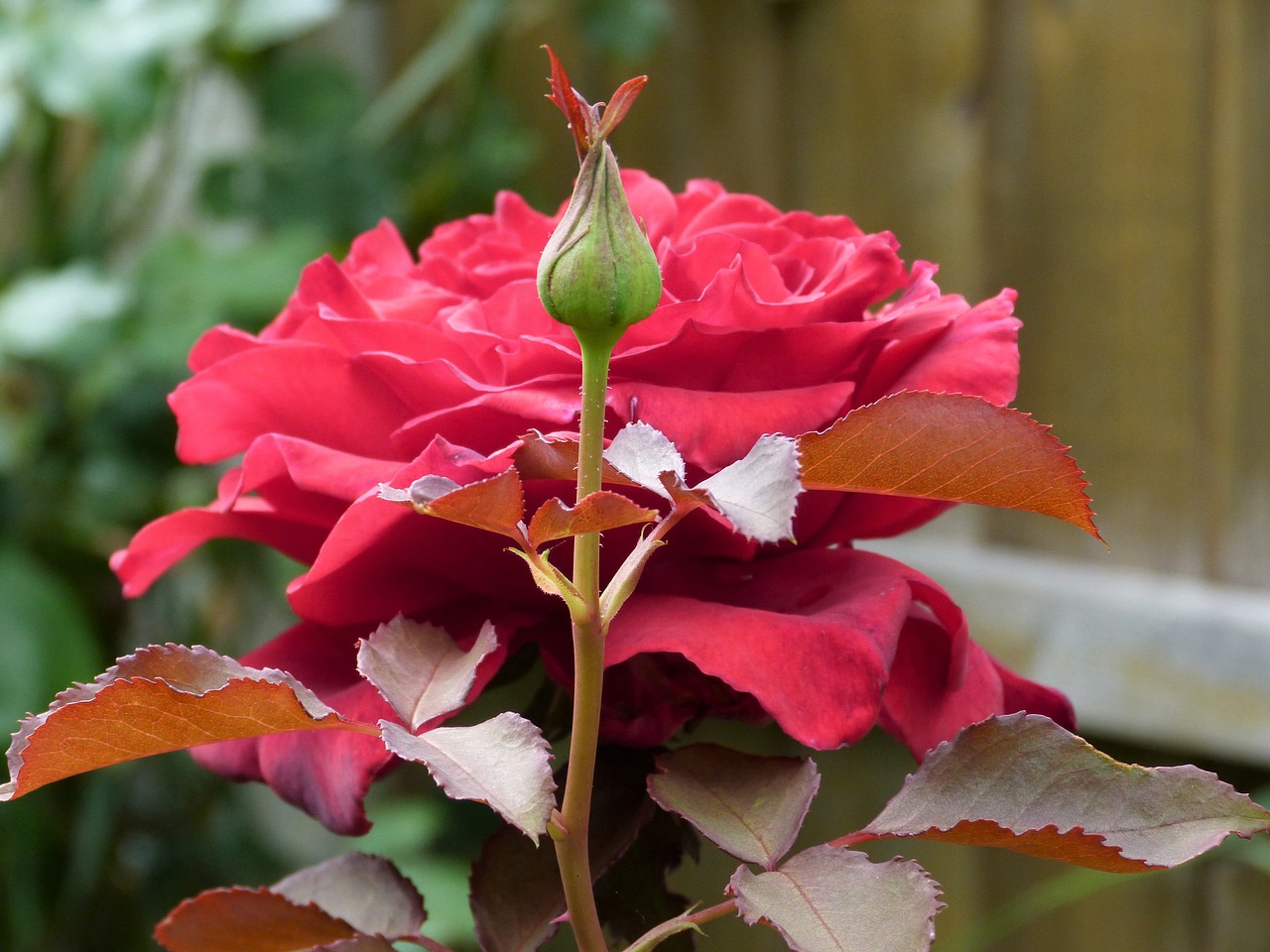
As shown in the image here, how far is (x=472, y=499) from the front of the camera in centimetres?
16

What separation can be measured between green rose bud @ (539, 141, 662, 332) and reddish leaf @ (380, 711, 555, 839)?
0.20 feet

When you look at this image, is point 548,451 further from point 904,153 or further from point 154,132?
point 154,132

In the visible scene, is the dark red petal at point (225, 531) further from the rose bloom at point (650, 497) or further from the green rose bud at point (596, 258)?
the green rose bud at point (596, 258)

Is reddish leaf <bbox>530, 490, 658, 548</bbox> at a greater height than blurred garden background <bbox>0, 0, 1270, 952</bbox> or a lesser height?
greater

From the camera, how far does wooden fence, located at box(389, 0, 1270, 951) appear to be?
31.1 inches

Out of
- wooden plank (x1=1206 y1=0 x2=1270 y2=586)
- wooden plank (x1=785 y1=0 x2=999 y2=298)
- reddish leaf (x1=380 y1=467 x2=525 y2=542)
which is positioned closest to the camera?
reddish leaf (x1=380 y1=467 x2=525 y2=542)

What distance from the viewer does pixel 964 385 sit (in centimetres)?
22

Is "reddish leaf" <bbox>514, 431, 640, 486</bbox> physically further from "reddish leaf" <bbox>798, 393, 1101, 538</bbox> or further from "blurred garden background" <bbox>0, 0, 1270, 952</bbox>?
"blurred garden background" <bbox>0, 0, 1270, 952</bbox>

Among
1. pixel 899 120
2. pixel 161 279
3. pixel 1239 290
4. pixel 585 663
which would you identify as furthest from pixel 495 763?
pixel 161 279

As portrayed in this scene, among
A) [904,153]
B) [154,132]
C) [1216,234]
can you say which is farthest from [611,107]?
[154,132]

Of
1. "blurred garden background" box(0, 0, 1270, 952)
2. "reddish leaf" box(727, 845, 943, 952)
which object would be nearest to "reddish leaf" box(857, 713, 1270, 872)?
"reddish leaf" box(727, 845, 943, 952)

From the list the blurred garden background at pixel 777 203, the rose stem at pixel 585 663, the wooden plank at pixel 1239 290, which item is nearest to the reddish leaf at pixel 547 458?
the rose stem at pixel 585 663

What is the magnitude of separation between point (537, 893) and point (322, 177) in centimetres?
105

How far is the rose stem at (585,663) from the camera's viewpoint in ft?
0.56
